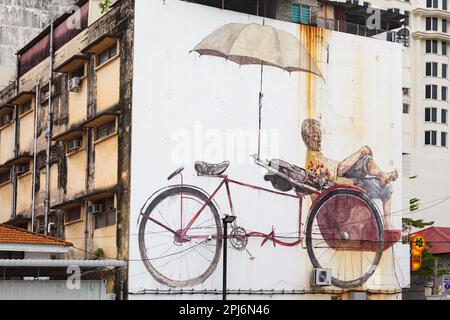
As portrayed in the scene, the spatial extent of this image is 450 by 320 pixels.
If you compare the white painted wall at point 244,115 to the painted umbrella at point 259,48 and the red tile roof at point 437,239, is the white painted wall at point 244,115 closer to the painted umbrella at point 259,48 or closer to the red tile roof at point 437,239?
the painted umbrella at point 259,48

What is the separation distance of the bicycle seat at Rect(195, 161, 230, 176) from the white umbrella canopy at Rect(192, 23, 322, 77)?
14.5 ft

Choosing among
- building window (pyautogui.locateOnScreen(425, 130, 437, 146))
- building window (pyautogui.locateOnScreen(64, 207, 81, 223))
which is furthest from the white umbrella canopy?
building window (pyautogui.locateOnScreen(425, 130, 437, 146))

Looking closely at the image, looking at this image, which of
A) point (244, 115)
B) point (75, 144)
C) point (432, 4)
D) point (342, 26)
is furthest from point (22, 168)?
point (432, 4)

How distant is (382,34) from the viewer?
44969 millimetres

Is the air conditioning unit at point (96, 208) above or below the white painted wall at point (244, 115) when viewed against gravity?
below

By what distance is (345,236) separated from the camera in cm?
3928

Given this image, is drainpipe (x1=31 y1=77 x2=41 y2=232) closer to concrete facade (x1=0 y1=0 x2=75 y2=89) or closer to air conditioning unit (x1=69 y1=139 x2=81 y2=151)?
air conditioning unit (x1=69 y1=139 x2=81 y2=151)

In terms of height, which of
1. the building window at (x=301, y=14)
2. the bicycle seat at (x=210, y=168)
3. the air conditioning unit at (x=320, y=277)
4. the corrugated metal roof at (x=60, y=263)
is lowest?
the air conditioning unit at (x=320, y=277)

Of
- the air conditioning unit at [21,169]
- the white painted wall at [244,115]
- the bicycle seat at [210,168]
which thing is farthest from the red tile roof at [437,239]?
the air conditioning unit at [21,169]

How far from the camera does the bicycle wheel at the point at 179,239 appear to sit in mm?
34406

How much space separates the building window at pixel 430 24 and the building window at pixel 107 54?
129 feet

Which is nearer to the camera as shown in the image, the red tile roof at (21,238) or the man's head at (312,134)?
the red tile roof at (21,238)

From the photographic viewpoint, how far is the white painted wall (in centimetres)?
3506

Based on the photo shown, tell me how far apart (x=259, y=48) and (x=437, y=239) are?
2480cm
